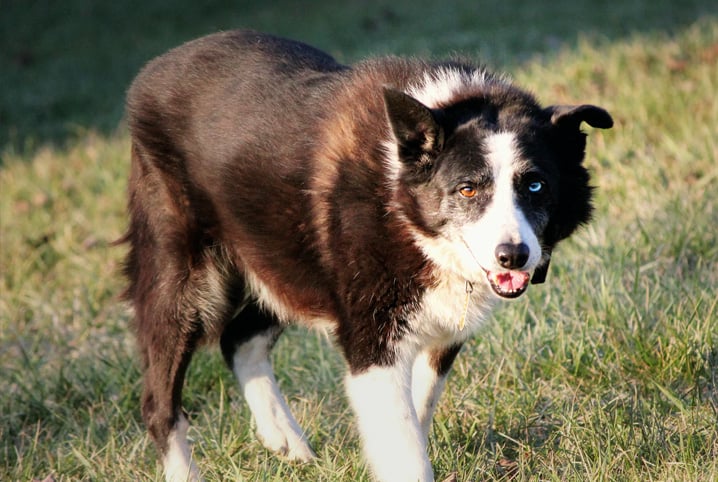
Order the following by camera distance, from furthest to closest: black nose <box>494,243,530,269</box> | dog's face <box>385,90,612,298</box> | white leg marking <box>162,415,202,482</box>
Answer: white leg marking <box>162,415,202,482</box> → dog's face <box>385,90,612,298</box> → black nose <box>494,243,530,269</box>

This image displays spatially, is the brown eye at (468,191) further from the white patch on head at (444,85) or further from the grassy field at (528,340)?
the grassy field at (528,340)

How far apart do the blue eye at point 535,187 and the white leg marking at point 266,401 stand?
1406 millimetres

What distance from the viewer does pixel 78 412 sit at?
14.3ft

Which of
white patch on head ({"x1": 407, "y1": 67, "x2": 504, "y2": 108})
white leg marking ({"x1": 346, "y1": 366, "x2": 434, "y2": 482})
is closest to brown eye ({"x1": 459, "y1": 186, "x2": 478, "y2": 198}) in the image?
white patch on head ({"x1": 407, "y1": 67, "x2": 504, "y2": 108})

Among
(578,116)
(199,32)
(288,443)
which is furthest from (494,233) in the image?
(199,32)

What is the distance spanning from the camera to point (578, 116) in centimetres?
327

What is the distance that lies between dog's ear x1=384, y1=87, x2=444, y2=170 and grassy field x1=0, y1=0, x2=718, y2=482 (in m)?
1.12

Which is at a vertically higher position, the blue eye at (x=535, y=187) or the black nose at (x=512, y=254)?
the blue eye at (x=535, y=187)

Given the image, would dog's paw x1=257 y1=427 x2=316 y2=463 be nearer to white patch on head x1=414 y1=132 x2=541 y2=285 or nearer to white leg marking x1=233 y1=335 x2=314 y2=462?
white leg marking x1=233 y1=335 x2=314 y2=462

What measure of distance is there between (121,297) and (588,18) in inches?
358

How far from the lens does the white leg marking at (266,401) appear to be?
3.86 meters

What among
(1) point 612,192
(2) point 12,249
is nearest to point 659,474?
(1) point 612,192

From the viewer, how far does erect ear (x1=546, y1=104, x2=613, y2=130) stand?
325 cm

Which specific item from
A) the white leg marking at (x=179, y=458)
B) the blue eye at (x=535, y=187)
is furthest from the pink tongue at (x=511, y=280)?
the white leg marking at (x=179, y=458)
